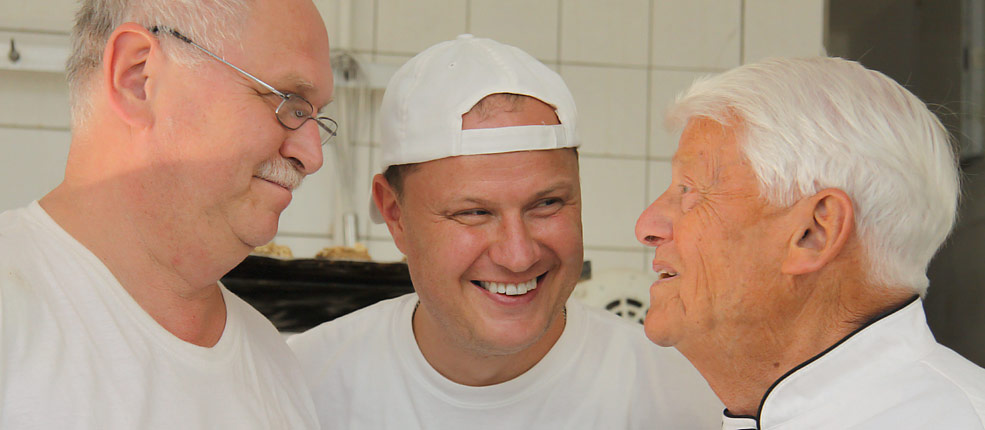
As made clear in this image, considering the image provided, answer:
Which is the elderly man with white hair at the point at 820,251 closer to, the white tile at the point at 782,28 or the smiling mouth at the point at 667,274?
the smiling mouth at the point at 667,274

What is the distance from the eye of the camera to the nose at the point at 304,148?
1563 mm

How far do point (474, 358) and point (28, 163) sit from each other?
2627mm

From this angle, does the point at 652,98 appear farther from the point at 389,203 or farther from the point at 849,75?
the point at 849,75

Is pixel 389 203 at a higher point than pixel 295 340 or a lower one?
higher

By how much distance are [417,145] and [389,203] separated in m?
0.25

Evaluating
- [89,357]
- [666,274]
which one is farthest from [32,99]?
[666,274]

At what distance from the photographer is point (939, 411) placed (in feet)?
4.20

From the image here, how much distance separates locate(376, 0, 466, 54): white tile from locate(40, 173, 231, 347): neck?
2540mm

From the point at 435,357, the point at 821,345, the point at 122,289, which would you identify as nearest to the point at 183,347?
the point at 122,289

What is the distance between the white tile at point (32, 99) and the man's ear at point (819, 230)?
3.27 m

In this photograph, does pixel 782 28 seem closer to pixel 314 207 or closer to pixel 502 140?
pixel 314 207

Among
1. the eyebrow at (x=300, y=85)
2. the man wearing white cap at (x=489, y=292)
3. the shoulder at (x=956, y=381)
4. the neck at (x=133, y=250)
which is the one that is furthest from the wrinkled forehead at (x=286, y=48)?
the shoulder at (x=956, y=381)

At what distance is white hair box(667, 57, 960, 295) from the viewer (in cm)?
139

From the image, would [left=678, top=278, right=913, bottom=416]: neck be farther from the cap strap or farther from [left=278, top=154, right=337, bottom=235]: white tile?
[left=278, top=154, right=337, bottom=235]: white tile
